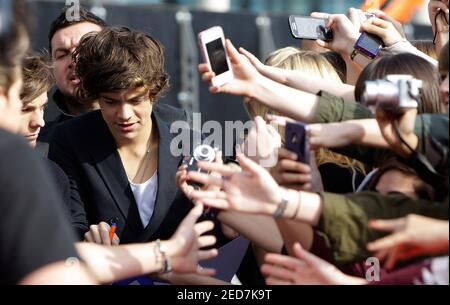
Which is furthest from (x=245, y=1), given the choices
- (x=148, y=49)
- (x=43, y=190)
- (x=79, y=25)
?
(x=43, y=190)

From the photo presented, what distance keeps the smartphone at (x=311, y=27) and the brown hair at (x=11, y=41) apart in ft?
5.74

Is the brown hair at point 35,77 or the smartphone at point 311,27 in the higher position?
the smartphone at point 311,27

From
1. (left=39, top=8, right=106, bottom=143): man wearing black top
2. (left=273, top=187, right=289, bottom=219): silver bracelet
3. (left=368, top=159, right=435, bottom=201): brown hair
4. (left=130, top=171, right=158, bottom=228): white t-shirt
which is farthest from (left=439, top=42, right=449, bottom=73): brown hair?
(left=39, top=8, right=106, bottom=143): man wearing black top

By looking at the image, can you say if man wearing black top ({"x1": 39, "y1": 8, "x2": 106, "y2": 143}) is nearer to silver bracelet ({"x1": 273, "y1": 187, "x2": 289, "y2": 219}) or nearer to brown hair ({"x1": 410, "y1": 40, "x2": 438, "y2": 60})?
brown hair ({"x1": 410, "y1": 40, "x2": 438, "y2": 60})

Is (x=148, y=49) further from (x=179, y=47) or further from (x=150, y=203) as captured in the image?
(x=179, y=47)

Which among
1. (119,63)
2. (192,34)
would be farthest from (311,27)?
(192,34)

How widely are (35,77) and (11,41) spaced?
6.44ft

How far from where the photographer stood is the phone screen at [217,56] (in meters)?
2.67

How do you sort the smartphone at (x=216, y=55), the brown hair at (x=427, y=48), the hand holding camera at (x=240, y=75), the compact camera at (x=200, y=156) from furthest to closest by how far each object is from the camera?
the brown hair at (x=427, y=48) < the compact camera at (x=200, y=156) < the hand holding camera at (x=240, y=75) < the smartphone at (x=216, y=55)

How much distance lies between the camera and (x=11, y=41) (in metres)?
1.91

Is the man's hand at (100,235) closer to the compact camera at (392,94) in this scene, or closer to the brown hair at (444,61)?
the compact camera at (392,94)

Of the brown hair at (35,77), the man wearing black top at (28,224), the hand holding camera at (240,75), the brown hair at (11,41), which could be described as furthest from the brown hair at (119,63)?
the man wearing black top at (28,224)

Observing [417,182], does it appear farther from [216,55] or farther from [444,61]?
[216,55]

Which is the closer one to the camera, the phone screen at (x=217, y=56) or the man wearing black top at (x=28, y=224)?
the man wearing black top at (x=28, y=224)
